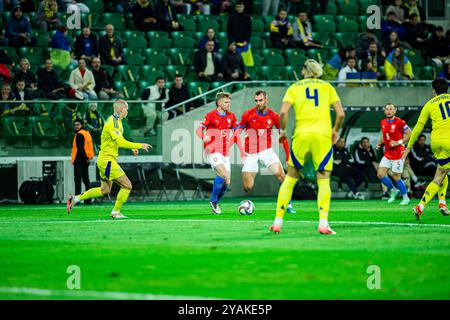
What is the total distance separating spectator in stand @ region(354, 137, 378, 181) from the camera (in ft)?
85.9

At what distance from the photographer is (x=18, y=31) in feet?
87.2

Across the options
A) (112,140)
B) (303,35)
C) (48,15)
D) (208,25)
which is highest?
(48,15)

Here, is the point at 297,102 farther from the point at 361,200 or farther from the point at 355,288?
the point at 361,200

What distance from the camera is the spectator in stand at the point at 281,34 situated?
2892 centimetres

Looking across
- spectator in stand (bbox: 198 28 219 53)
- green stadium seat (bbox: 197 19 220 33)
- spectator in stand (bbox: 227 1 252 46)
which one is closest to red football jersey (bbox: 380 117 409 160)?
spectator in stand (bbox: 198 28 219 53)

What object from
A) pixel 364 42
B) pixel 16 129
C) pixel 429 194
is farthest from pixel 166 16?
pixel 429 194

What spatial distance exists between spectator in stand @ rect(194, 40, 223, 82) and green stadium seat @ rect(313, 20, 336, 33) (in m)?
4.92

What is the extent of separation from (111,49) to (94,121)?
10.5 feet

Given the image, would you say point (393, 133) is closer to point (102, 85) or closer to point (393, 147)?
point (393, 147)

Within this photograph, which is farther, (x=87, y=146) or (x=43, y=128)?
(x=43, y=128)

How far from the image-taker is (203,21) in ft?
96.1

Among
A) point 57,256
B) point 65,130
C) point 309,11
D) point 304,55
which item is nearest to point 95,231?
point 57,256

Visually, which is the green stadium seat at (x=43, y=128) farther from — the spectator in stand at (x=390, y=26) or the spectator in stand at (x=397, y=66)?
the spectator in stand at (x=390, y=26)

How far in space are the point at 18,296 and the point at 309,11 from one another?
958 inches
